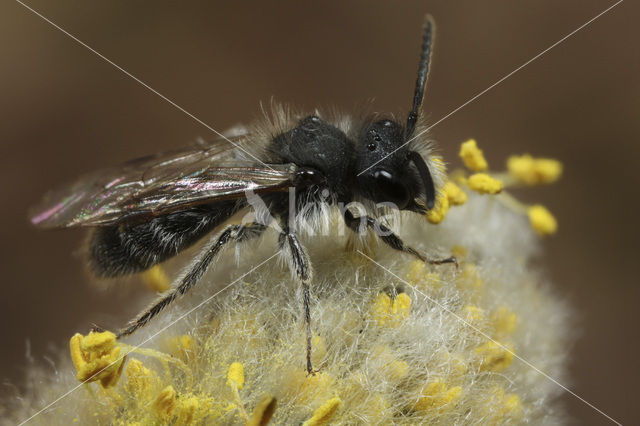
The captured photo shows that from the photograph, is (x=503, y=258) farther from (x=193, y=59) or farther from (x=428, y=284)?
(x=193, y=59)

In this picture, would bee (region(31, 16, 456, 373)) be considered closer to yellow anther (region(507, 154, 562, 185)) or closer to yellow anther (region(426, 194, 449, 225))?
yellow anther (region(426, 194, 449, 225))

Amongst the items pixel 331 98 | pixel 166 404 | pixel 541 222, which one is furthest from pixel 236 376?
pixel 331 98

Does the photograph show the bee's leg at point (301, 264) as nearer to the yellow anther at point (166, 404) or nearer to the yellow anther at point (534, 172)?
the yellow anther at point (166, 404)

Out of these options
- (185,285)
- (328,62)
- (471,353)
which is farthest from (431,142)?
(328,62)

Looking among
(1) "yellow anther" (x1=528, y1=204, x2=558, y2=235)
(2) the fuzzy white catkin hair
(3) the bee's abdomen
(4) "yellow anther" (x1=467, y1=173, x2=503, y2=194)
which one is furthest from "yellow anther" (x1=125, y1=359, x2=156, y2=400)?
(1) "yellow anther" (x1=528, y1=204, x2=558, y2=235)

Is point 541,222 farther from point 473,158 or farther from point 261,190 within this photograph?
point 261,190
